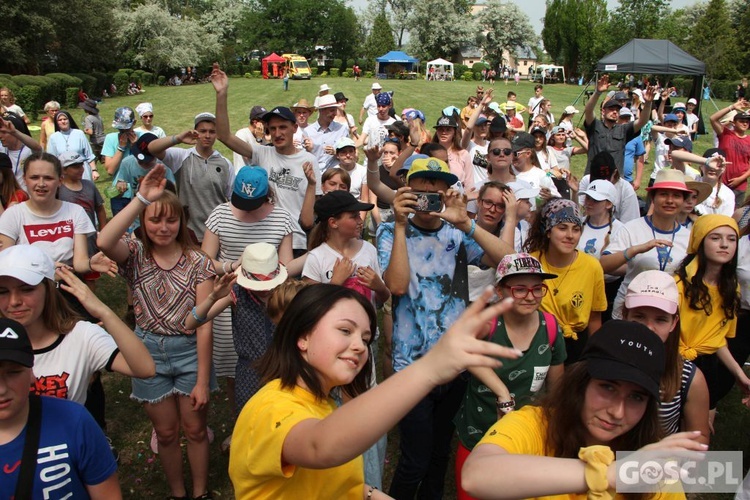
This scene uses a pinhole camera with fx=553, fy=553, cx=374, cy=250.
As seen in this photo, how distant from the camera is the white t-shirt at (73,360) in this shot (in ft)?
9.34

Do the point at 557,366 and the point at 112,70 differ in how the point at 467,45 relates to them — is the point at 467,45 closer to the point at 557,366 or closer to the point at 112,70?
the point at 112,70

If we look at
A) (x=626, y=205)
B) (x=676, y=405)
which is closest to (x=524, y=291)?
(x=676, y=405)

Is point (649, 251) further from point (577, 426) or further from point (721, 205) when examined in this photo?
point (577, 426)

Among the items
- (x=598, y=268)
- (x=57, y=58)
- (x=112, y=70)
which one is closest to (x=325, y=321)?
(x=598, y=268)

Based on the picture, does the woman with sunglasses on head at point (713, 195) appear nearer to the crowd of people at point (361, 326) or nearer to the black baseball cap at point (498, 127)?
the crowd of people at point (361, 326)

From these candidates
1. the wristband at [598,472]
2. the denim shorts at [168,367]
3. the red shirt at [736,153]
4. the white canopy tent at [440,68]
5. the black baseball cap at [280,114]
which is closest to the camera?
the wristband at [598,472]

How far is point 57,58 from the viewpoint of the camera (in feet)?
135

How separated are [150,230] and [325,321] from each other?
7.13 ft

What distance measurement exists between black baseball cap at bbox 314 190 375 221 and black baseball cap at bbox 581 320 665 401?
7.27ft

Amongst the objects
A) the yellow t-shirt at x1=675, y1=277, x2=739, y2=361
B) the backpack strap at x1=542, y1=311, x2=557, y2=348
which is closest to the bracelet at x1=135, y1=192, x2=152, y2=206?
the backpack strap at x1=542, y1=311, x2=557, y2=348

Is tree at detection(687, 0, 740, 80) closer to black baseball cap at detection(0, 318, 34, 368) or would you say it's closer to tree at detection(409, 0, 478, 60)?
tree at detection(409, 0, 478, 60)

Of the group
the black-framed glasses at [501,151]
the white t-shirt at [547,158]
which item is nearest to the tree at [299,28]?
the white t-shirt at [547,158]

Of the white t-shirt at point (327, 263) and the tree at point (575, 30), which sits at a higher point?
the tree at point (575, 30)

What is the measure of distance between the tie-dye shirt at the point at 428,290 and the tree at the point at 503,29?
9053 cm
